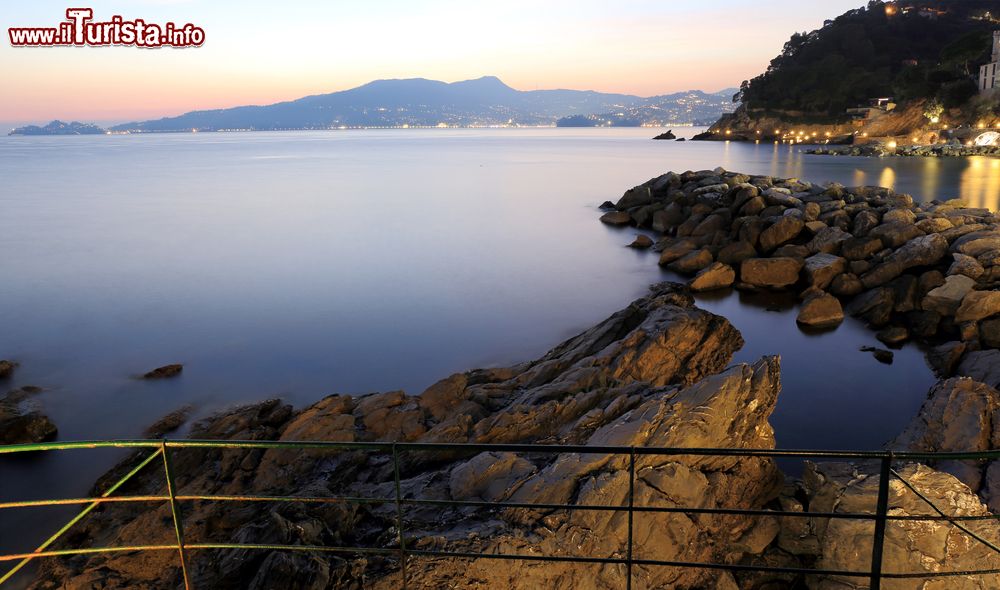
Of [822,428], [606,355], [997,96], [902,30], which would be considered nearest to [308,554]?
[606,355]

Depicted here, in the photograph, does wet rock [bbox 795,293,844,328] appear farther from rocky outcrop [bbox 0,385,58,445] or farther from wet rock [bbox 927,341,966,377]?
rocky outcrop [bbox 0,385,58,445]

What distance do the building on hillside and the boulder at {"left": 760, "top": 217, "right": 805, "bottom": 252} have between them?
7572cm

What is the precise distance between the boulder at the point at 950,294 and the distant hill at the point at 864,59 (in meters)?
89.7

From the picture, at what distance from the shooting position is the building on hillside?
248 feet

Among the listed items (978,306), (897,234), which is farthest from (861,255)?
(978,306)

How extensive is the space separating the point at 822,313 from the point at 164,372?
16.6 m

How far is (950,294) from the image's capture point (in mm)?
15078

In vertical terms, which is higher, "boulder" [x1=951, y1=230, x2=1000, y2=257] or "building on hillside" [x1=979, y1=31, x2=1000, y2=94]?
"building on hillside" [x1=979, y1=31, x2=1000, y2=94]

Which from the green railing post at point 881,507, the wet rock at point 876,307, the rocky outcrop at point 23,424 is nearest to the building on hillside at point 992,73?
the wet rock at point 876,307

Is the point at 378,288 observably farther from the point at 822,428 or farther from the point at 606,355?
the point at 822,428

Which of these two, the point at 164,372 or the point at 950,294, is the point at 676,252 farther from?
the point at 164,372

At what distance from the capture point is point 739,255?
69.8 ft

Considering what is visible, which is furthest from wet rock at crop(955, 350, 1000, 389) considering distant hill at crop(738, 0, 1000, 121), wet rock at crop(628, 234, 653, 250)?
distant hill at crop(738, 0, 1000, 121)

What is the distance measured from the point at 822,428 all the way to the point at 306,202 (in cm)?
4028
